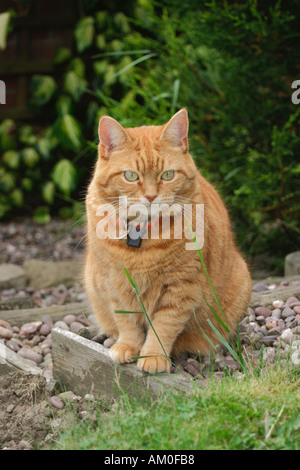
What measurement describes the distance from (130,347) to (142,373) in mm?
157

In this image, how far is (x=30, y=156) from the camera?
641 cm

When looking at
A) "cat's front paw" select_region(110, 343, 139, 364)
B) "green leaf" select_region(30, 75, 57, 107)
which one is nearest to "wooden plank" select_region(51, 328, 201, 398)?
"cat's front paw" select_region(110, 343, 139, 364)

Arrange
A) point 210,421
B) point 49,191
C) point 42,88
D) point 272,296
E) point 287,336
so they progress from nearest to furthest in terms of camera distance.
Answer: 1. point 210,421
2. point 287,336
3. point 272,296
4. point 42,88
5. point 49,191

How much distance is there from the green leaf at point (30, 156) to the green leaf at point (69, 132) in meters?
0.51

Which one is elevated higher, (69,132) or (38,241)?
(69,132)

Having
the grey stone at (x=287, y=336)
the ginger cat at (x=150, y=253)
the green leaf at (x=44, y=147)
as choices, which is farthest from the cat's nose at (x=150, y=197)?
the green leaf at (x=44, y=147)

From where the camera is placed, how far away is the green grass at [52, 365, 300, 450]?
67.7 inches

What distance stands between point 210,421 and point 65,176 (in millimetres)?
4632

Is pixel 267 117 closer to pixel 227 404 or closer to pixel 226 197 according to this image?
pixel 226 197

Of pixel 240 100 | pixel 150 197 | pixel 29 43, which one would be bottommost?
pixel 150 197

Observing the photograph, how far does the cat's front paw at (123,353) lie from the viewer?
2.25 meters

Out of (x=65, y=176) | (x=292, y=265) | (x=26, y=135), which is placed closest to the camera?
(x=292, y=265)

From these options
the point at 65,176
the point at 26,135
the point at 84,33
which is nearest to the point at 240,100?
the point at 65,176

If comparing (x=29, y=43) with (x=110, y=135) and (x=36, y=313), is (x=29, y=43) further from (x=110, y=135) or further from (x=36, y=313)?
(x=110, y=135)
